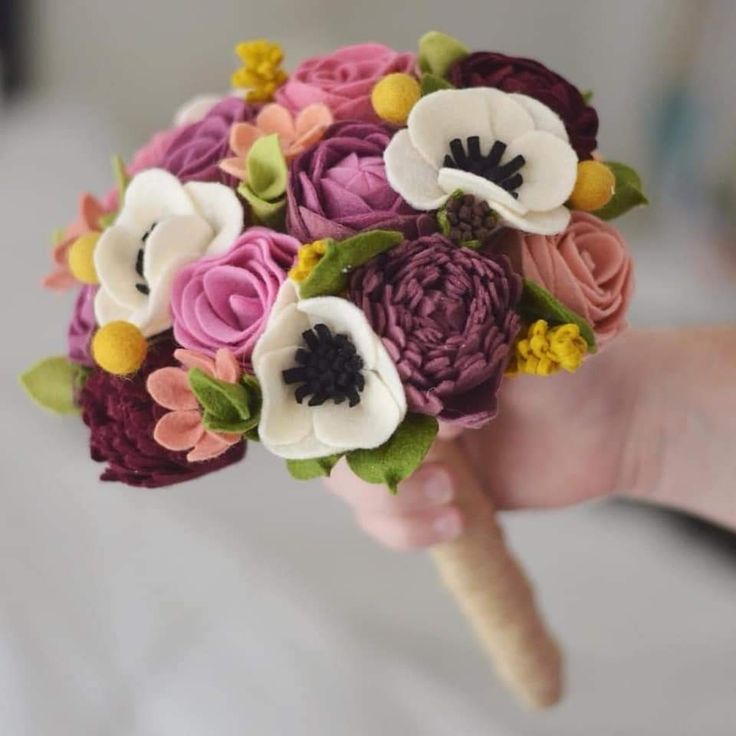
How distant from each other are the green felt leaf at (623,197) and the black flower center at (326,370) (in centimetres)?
18

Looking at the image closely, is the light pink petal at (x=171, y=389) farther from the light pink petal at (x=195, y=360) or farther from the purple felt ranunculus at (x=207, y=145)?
the purple felt ranunculus at (x=207, y=145)

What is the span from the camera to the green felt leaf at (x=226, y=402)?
0.42 meters

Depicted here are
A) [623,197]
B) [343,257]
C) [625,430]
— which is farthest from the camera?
[625,430]

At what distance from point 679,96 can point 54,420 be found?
113cm

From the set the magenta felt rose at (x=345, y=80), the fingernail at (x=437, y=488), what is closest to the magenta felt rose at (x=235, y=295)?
the magenta felt rose at (x=345, y=80)

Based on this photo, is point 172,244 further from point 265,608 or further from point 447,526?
point 265,608

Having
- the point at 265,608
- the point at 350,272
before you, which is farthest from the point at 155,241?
the point at 265,608

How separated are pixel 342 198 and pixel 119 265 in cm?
14

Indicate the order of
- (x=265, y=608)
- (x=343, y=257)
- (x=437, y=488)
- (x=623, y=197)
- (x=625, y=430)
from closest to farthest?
1. (x=343, y=257)
2. (x=623, y=197)
3. (x=437, y=488)
4. (x=625, y=430)
5. (x=265, y=608)

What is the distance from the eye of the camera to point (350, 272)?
1.43ft

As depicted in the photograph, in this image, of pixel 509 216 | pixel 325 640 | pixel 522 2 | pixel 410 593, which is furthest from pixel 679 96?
pixel 509 216

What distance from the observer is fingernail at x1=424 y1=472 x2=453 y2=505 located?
2.09 feet

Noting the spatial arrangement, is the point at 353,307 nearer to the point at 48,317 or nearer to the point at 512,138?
the point at 512,138

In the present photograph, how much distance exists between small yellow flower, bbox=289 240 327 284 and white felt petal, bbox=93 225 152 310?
105mm
